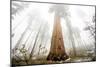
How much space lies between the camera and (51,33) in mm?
2021

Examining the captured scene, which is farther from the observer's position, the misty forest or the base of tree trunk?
the base of tree trunk

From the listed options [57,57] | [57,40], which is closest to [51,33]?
[57,40]

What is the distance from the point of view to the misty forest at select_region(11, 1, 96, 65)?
191 cm

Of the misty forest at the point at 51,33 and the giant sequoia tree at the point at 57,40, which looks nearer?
the misty forest at the point at 51,33

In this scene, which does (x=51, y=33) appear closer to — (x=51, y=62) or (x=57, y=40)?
(x=57, y=40)

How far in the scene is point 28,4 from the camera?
1945 millimetres

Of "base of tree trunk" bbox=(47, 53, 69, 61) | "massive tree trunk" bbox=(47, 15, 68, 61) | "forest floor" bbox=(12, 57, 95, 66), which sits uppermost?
"massive tree trunk" bbox=(47, 15, 68, 61)

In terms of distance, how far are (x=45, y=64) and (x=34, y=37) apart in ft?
1.14

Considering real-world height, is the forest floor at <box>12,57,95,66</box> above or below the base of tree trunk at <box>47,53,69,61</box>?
below

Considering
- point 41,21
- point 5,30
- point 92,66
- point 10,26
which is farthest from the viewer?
point 92,66

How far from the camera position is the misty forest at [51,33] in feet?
6.27

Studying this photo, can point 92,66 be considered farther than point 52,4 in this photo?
Yes
